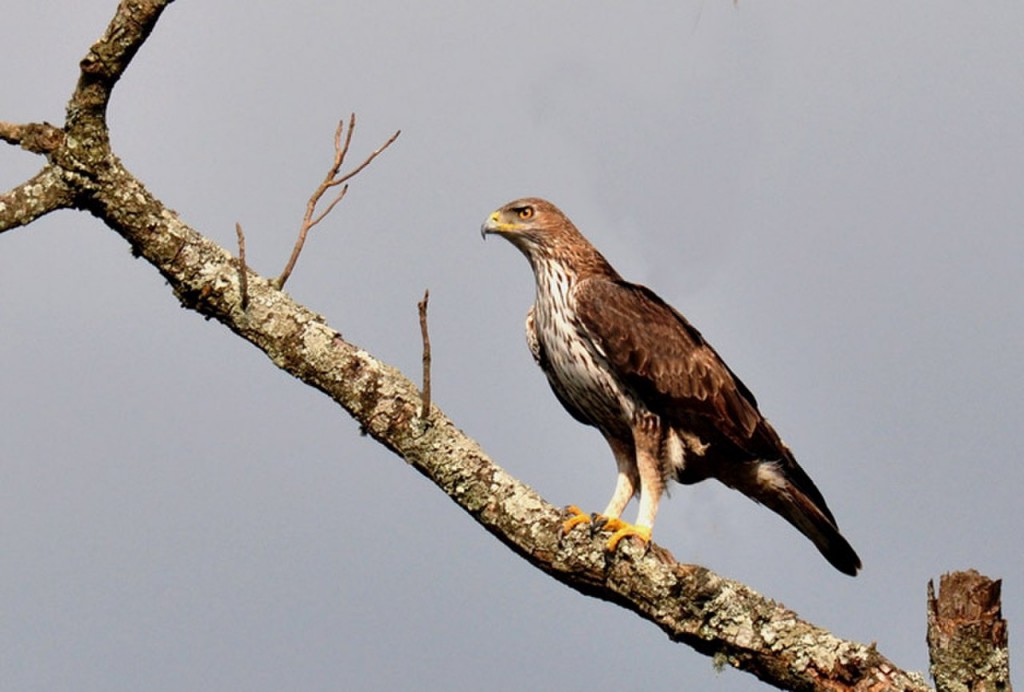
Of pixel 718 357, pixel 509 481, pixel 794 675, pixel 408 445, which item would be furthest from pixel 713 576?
pixel 718 357

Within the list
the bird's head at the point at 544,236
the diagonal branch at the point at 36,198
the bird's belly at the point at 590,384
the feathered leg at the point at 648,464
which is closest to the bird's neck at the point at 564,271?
the bird's head at the point at 544,236

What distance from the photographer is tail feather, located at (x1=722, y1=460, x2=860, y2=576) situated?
26.3 feet

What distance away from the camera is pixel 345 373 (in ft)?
20.3

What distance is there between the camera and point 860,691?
219 inches

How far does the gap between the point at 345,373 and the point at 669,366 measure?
2.39 m

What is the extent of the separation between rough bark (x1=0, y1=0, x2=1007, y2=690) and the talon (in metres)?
0.05

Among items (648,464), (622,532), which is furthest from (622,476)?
(622,532)

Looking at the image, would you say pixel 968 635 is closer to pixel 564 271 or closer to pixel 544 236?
pixel 564 271

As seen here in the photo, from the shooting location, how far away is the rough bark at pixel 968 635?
206 inches

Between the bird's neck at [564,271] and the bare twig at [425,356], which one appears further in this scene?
the bird's neck at [564,271]

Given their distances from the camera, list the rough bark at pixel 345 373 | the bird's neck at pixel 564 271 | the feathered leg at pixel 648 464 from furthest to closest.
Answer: the bird's neck at pixel 564 271, the feathered leg at pixel 648 464, the rough bark at pixel 345 373

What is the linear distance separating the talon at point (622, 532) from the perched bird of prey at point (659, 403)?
74 centimetres

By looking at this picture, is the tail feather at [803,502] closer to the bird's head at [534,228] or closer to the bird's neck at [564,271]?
the bird's neck at [564,271]

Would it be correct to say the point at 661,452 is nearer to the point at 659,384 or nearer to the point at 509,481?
the point at 659,384
